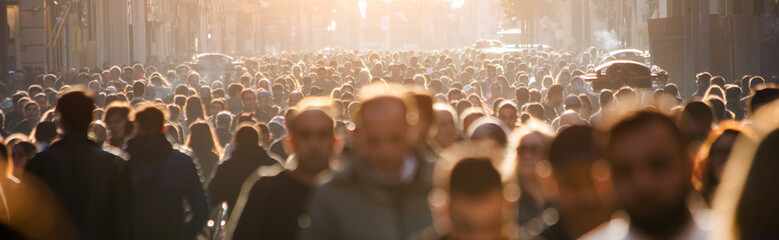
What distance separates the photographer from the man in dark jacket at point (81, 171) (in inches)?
288

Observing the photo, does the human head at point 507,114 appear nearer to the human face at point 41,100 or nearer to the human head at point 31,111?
the human head at point 31,111

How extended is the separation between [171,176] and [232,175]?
3.01 ft

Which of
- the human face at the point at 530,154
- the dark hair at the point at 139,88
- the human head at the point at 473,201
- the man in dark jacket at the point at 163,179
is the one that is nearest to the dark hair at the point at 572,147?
the human face at the point at 530,154

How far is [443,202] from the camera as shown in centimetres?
362

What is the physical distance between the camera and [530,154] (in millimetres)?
6281

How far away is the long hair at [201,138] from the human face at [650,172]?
338 inches

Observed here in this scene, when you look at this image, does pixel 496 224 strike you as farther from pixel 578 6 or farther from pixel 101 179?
pixel 578 6

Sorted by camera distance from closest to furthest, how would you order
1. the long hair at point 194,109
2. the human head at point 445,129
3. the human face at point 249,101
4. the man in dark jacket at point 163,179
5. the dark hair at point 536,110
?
1. the man in dark jacket at point 163,179
2. the human head at point 445,129
3. the dark hair at point 536,110
4. the long hair at point 194,109
5. the human face at point 249,101

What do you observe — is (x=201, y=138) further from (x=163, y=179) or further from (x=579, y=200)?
(x=579, y=200)

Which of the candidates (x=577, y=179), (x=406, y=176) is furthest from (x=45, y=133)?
(x=577, y=179)

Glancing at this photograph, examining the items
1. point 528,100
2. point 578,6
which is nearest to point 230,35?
point 578,6

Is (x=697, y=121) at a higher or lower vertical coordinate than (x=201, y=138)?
higher

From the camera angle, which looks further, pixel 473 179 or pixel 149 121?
pixel 149 121

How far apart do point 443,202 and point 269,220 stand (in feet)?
9.03
